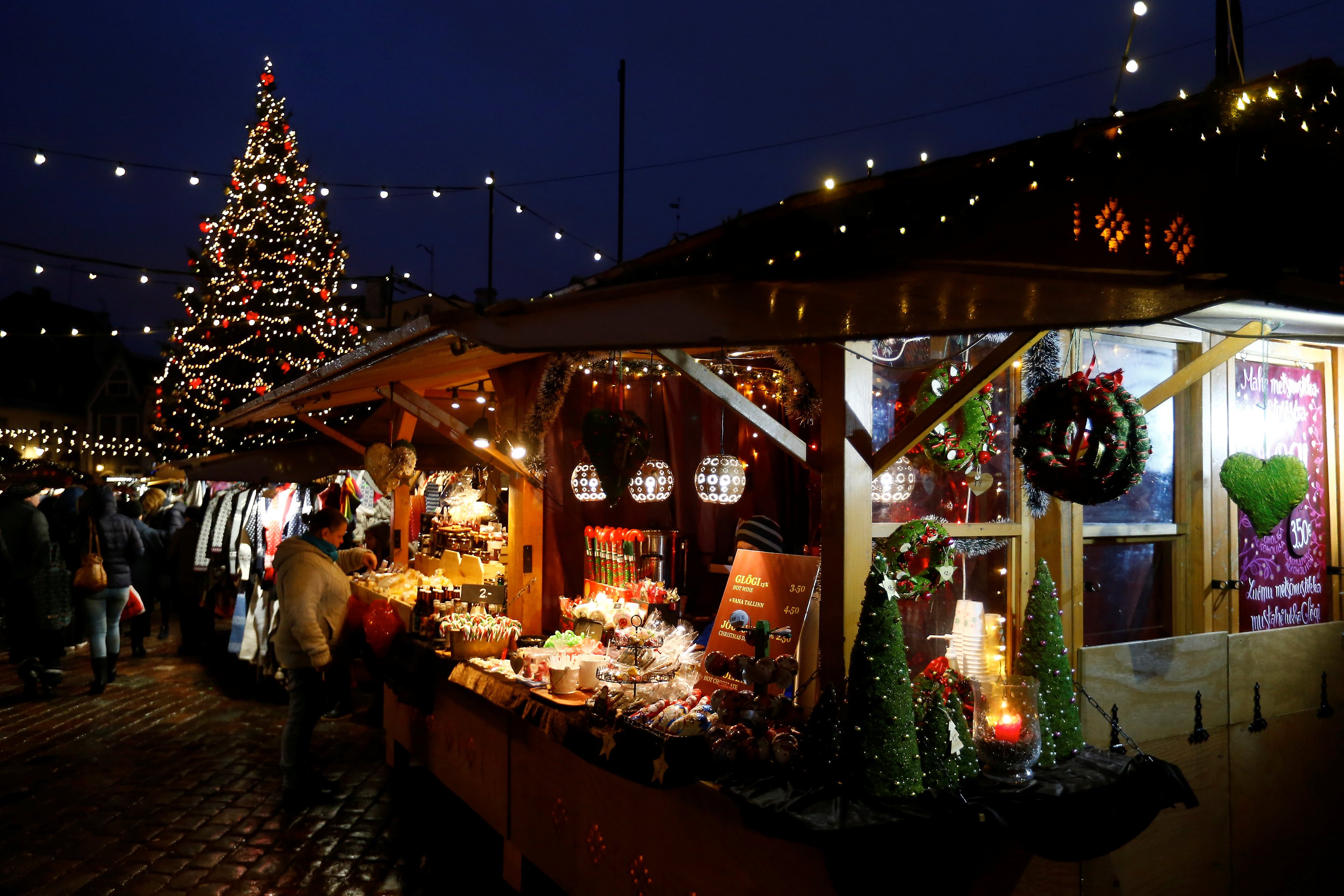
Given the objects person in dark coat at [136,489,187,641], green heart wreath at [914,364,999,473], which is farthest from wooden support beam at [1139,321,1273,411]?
person in dark coat at [136,489,187,641]

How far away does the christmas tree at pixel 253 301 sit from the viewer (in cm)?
1789

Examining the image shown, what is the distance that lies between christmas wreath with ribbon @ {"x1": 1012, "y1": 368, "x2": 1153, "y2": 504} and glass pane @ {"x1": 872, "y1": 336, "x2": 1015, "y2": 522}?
2.07ft

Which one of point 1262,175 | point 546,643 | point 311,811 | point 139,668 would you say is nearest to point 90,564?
point 139,668

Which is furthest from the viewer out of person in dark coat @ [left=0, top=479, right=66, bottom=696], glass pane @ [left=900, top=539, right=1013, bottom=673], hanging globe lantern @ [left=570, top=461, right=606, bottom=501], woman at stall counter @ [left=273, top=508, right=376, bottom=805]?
person in dark coat @ [left=0, top=479, right=66, bottom=696]

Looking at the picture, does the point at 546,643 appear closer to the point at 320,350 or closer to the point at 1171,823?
the point at 1171,823

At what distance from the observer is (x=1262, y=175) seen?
336 cm

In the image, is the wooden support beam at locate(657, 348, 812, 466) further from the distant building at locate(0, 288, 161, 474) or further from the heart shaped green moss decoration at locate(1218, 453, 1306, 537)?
the distant building at locate(0, 288, 161, 474)

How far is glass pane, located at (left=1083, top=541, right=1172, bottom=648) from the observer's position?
4.49 metres

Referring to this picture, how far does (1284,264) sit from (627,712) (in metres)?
3.36

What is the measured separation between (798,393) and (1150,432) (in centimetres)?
213

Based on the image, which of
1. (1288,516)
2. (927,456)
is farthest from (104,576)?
(1288,516)

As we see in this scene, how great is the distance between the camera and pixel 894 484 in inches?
153

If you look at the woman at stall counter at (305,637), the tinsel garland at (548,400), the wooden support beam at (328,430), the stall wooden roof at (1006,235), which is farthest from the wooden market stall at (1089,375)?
the wooden support beam at (328,430)

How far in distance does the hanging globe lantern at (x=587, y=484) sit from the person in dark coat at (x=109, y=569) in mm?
7425
